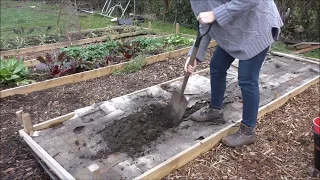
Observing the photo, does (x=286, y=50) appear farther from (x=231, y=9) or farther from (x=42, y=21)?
(x=42, y=21)

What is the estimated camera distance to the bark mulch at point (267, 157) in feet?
7.94

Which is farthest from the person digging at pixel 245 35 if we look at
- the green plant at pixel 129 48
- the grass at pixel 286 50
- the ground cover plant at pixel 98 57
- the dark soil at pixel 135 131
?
the grass at pixel 286 50

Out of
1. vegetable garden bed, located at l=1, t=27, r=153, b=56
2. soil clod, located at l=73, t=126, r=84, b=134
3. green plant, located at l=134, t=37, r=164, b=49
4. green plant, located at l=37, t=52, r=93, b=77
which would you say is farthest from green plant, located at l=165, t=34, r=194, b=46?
soil clod, located at l=73, t=126, r=84, b=134

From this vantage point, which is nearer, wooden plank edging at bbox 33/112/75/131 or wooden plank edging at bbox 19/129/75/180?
wooden plank edging at bbox 19/129/75/180

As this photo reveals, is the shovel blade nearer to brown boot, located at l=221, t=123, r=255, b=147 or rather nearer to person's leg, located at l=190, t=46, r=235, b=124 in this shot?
person's leg, located at l=190, t=46, r=235, b=124

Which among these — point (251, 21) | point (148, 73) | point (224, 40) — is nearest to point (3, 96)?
point (148, 73)

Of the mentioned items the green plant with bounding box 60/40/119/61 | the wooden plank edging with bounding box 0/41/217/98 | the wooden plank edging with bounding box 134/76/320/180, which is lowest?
the wooden plank edging with bounding box 134/76/320/180

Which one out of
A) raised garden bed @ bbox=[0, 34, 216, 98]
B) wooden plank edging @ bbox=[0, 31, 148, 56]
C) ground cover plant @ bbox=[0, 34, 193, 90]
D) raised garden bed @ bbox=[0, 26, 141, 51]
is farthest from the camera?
raised garden bed @ bbox=[0, 26, 141, 51]

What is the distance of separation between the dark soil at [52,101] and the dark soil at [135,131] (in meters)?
0.62

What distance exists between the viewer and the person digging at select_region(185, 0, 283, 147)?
220 cm

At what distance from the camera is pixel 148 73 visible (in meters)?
4.73

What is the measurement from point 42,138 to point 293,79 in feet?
11.1

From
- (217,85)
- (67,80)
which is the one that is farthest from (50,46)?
(217,85)

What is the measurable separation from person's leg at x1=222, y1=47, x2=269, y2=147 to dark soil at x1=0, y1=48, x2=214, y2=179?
65.7 inches
